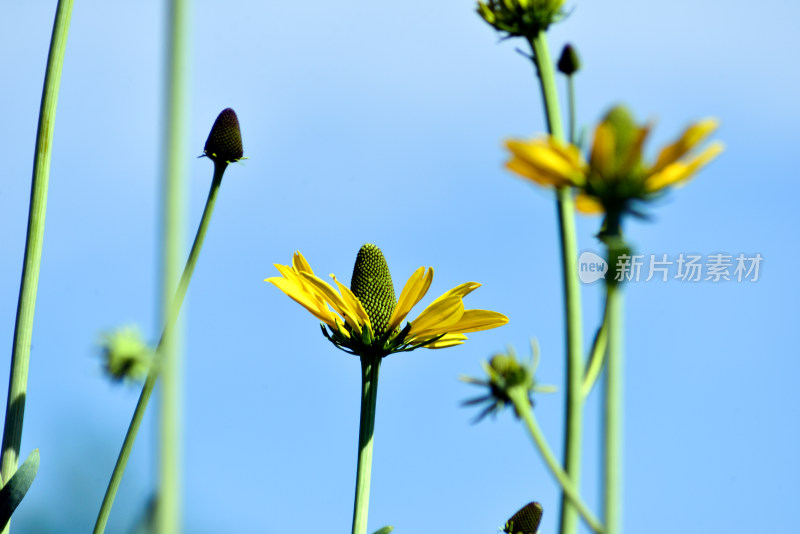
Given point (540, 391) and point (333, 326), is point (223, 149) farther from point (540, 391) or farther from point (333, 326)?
point (540, 391)

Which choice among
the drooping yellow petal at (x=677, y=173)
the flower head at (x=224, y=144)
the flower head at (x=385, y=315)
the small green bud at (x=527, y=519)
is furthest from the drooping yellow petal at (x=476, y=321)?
Result: the drooping yellow petal at (x=677, y=173)

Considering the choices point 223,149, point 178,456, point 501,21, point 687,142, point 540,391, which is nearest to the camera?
point 178,456

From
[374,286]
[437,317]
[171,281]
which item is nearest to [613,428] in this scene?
[171,281]

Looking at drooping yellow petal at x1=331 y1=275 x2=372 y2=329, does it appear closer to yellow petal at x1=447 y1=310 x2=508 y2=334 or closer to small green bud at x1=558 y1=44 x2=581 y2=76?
yellow petal at x1=447 y1=310 x2=508 y2=334

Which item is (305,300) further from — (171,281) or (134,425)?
(171,281)

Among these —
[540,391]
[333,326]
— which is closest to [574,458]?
[540,391]
